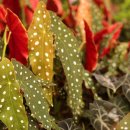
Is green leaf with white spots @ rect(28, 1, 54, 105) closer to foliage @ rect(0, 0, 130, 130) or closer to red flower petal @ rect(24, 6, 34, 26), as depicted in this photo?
foliage @ rect(0, 0, 130, 130)

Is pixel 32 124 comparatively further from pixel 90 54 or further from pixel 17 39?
pixel 90 54

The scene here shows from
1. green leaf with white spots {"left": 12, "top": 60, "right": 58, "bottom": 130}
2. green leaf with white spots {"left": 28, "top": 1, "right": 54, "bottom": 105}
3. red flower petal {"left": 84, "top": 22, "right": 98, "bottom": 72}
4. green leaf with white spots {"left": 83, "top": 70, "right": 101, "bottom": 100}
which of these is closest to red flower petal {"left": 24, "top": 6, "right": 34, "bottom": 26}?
red flower petal {"left": 84, "top": 22, "right": 98, "bottom": 72}

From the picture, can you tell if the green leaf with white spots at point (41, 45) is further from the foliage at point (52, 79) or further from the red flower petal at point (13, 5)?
the red flower petal at point (13, 5)

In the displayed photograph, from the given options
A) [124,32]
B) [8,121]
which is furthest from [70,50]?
[124,32]

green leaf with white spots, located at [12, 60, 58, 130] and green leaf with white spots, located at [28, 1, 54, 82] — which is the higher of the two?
green leaf with white spots, located at [28, 1, 54, 82]

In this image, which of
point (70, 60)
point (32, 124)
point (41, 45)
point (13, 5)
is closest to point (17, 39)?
point (41, 45)

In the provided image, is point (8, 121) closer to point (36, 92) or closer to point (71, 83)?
point (36, 92)
